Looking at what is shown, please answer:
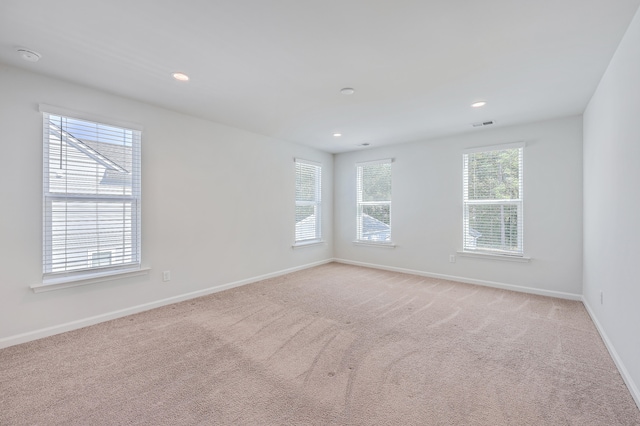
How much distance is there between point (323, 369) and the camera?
2139 millimetres

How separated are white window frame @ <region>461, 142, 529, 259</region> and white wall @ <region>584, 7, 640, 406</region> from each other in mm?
939

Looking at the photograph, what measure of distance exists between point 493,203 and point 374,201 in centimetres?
210

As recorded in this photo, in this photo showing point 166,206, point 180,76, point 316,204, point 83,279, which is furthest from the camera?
point 316,204

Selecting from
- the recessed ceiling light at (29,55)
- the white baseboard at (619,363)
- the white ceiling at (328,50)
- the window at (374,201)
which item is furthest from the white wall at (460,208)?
the recessed ceiling light at (29,55)

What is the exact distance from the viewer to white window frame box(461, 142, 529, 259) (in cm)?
409

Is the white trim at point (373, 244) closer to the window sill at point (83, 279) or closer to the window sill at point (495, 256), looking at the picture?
the window sill at point (495, 256)

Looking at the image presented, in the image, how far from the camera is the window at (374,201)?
5551 millimetres

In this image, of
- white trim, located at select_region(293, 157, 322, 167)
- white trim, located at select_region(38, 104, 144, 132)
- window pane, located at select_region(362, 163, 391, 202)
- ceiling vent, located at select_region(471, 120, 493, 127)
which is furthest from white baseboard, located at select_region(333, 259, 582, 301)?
white trim, located at select_region(38, 104, 144, 132)

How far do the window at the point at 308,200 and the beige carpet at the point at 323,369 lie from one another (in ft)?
7.48

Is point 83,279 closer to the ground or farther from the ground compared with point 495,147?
closer to the ground

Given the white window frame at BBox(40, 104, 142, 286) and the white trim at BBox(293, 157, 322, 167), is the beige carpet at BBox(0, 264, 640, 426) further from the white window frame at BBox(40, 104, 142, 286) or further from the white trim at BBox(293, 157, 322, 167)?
the white trim at BBox(293, 157, 322, 167)

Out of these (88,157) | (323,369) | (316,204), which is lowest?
(323,369)

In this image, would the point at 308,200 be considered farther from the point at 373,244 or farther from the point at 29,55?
the point at 29,55

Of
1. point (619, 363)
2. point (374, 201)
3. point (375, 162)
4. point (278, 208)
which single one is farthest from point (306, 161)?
point (619, 363)
